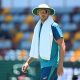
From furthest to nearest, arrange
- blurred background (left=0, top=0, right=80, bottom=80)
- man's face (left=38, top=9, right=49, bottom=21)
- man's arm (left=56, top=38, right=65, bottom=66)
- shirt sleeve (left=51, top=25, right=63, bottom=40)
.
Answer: blurred background (left=0, top=0, right=80, bottom=80) → man's face (left=38, top=9, right=49, bottom=21) → shirt sleeve (left=51, top=25, right=63, bottom=40) → man's arm (left=56, top=38, right=65, bottom=66)

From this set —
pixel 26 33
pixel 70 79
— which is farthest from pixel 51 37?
pixel 26 33

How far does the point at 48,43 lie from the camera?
5773 millimetres

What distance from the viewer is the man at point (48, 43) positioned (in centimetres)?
576

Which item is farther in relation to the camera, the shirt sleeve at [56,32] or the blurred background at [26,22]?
the blurred background at [26,22]

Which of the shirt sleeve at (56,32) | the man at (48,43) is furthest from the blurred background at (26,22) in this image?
the shirt sleeve at (56,32)

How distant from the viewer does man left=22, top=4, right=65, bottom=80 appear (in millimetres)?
5758

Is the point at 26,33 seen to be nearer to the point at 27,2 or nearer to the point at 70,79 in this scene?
the point at 27,2

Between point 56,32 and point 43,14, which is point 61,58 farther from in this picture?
point 43,14

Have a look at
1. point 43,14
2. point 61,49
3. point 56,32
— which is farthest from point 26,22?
point 61,49

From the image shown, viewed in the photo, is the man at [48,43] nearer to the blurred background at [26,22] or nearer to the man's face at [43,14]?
the man's face at [43,14]

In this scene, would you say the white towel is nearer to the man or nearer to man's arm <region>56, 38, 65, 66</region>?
the man

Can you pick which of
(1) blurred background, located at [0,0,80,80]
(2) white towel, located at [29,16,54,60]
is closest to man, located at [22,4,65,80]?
(2) white towel, located at [29,16,54,60]

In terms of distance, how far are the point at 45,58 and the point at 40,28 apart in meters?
0.39

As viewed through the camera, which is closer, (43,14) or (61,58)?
(61,58)
